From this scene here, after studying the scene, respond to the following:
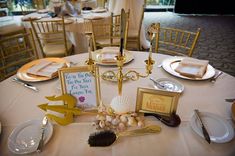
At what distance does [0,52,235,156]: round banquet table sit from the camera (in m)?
0.66

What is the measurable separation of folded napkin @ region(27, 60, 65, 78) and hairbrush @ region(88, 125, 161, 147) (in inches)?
21.7

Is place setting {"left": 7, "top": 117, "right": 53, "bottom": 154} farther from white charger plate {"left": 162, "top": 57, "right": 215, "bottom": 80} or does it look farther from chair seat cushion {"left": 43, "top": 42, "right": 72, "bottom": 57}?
chair seat cushion {"left": 43, "top": 42, "right": 72, "bottom": 57}

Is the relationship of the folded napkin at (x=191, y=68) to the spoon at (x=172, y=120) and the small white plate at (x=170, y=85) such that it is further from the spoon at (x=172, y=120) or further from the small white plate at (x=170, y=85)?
the spoon at (x=172, y=120)

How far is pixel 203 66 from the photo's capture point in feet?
3.73

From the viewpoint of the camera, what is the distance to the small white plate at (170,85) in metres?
0.98

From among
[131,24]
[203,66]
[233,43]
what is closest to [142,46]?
[131,24]

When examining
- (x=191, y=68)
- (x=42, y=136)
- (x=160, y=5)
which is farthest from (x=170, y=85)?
(x=160, y=5)

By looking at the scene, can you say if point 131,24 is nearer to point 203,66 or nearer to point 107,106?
point 203,66

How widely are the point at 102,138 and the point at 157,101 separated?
28 cm

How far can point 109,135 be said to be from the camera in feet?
2.27

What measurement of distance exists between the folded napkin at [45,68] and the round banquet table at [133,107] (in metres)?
0.06

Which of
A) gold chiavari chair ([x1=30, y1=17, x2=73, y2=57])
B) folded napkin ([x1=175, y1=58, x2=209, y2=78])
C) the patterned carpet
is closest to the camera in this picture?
folded napkin ([x1=175, y1=58, x2=209, y2=78])

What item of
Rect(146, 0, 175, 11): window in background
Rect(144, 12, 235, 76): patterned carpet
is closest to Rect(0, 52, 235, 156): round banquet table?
Rect(144, 12, 235, 76): patterned carpet

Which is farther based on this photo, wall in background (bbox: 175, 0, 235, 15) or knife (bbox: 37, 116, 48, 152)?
wall in background (bbox: 175, 0, 235, 15)
